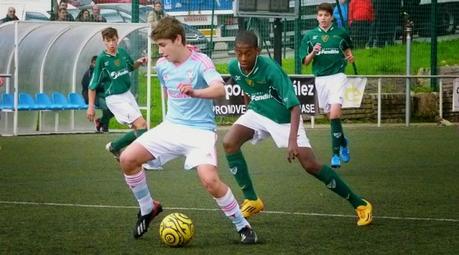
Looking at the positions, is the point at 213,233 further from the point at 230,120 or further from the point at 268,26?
the point at 268,26

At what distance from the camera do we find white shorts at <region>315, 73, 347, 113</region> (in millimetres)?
16500

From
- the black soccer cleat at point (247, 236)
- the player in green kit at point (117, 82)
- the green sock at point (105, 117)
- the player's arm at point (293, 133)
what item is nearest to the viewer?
the black soccer cleat at point (247, 236)

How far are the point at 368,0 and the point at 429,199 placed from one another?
17.1 metres

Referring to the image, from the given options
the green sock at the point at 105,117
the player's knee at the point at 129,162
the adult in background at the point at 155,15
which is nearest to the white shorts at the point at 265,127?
the player's knee at the point at 129,162

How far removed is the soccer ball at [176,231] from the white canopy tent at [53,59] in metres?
16.4

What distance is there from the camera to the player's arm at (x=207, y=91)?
28.9 feet

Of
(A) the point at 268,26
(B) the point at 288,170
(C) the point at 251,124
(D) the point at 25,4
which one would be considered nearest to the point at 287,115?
(C) the point at 251,124

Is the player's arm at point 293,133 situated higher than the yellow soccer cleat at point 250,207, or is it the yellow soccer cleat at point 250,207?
the player's arm at point 293,133

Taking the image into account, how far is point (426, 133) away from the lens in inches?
953

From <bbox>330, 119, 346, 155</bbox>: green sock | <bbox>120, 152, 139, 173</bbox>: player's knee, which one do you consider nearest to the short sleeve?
<bbox>330, 119, 346, 155</bbox>: green sock

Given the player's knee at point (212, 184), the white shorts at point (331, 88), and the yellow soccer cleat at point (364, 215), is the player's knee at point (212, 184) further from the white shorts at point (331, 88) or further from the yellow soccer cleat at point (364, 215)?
the white shorts at point (331, 88)

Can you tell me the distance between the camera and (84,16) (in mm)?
29828

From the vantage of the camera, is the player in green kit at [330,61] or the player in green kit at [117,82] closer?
the player in green kit at [330,61]

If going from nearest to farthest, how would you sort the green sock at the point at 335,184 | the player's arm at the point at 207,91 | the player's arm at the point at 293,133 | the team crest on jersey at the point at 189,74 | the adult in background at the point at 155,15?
the player's arm at the point at 207,91 → the team crest on jersey at the point at 189,74 → the player's arm at the point at 293,133 → the green sock at the point at 335,184 → the adult in background at the point at 155,15
